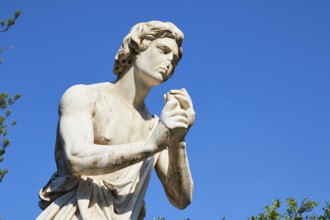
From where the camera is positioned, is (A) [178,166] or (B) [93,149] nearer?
(B) [93,149]

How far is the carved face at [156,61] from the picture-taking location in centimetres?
589

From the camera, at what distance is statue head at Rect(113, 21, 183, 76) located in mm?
5992

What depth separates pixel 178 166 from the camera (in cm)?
586

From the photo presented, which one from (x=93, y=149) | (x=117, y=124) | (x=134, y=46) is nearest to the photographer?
(x=93, y=149)

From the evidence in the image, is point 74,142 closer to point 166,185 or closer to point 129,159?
point 129,159

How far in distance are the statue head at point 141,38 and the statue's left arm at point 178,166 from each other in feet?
2.18

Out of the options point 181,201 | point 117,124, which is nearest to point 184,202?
point 181,201

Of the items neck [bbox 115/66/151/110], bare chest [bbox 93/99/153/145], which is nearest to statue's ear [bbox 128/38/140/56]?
neck [bbox 115/66/151/110]

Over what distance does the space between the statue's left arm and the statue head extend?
0.67m

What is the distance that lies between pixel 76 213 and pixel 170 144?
42.2 inches

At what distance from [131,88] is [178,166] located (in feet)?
2.89

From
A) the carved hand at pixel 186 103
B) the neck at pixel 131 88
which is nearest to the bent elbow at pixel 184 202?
the carved hand at pixel 186 103

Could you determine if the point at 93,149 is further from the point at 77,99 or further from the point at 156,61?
the point at 156,61

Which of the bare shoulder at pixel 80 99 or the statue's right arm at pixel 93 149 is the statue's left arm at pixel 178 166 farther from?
the bare shoulder at pixel 80 99
